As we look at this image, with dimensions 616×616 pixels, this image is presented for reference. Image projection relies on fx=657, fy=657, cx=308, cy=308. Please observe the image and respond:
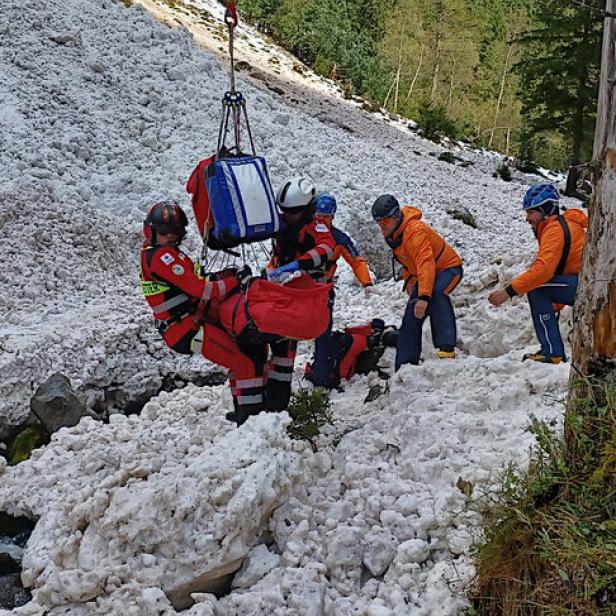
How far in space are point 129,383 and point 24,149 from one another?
544cm

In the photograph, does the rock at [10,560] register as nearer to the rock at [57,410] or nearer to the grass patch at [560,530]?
the rock at [57,410]

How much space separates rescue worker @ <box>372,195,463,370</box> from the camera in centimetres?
516

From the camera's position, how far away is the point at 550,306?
5.05 metres

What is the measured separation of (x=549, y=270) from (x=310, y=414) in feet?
6.60

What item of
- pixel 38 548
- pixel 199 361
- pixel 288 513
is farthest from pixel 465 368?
pixel 199 361

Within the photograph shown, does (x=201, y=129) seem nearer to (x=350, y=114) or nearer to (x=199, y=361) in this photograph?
(x=199, y=361)

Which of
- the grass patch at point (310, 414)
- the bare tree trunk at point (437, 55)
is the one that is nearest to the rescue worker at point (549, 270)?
the grass patch at point (310, 414)

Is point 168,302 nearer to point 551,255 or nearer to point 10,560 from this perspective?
point 10,560

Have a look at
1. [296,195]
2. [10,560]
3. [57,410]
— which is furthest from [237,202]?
[57,410]

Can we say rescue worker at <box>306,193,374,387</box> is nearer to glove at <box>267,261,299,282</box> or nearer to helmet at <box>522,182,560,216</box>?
glove at <box>267,261,299,282</box>

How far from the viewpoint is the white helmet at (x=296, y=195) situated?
5.00m

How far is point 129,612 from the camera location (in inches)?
120

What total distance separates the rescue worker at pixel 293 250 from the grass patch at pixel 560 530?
2084mm

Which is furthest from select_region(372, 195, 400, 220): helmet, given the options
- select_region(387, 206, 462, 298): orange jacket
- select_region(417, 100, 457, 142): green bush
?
select_region(417, 100, 457, 142): green bush
